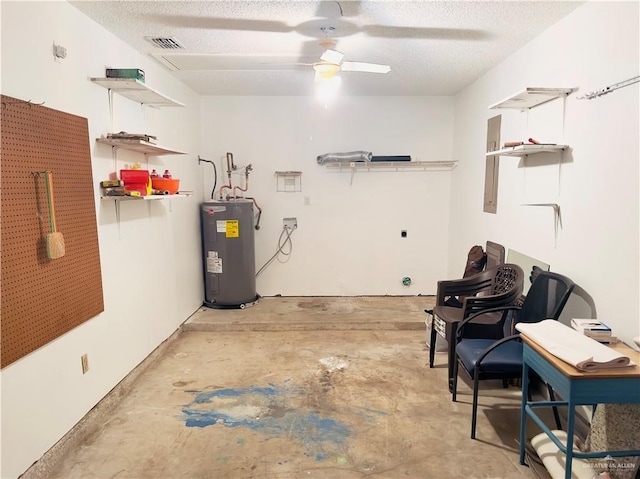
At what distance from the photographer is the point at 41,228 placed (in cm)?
204

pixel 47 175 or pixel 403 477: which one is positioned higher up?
pixel 47 175

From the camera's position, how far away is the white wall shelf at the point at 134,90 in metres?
2.52

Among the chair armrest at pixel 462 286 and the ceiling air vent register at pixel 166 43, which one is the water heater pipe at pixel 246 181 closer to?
the ceiling air vent register at pixel 166 43

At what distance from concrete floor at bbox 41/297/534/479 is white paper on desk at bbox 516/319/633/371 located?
77 cm

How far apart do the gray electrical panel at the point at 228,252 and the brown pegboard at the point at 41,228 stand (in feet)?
6.43

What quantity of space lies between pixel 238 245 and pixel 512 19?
10.8ft

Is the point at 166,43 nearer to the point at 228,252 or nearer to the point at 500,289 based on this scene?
the point at 228,252

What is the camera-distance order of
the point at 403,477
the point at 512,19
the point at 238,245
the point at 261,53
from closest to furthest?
the point at 403,477
the point at 512,19
the point at 261,53
the point at 238,245

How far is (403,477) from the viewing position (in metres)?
2.04

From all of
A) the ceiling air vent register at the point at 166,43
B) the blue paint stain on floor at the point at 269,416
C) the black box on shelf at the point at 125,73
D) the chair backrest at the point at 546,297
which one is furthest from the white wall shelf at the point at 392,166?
the blue paint stain on floor at the point at 269,416

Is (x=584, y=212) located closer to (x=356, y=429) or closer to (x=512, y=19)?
(x=512, y=19)

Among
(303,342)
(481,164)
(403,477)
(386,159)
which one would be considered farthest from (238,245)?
(403,477)

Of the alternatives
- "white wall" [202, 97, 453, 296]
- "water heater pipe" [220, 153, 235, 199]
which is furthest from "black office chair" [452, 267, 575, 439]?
"water heater pipe" [220, 153, 235, 199]

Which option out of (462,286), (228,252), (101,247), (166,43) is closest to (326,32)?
(166,43)
